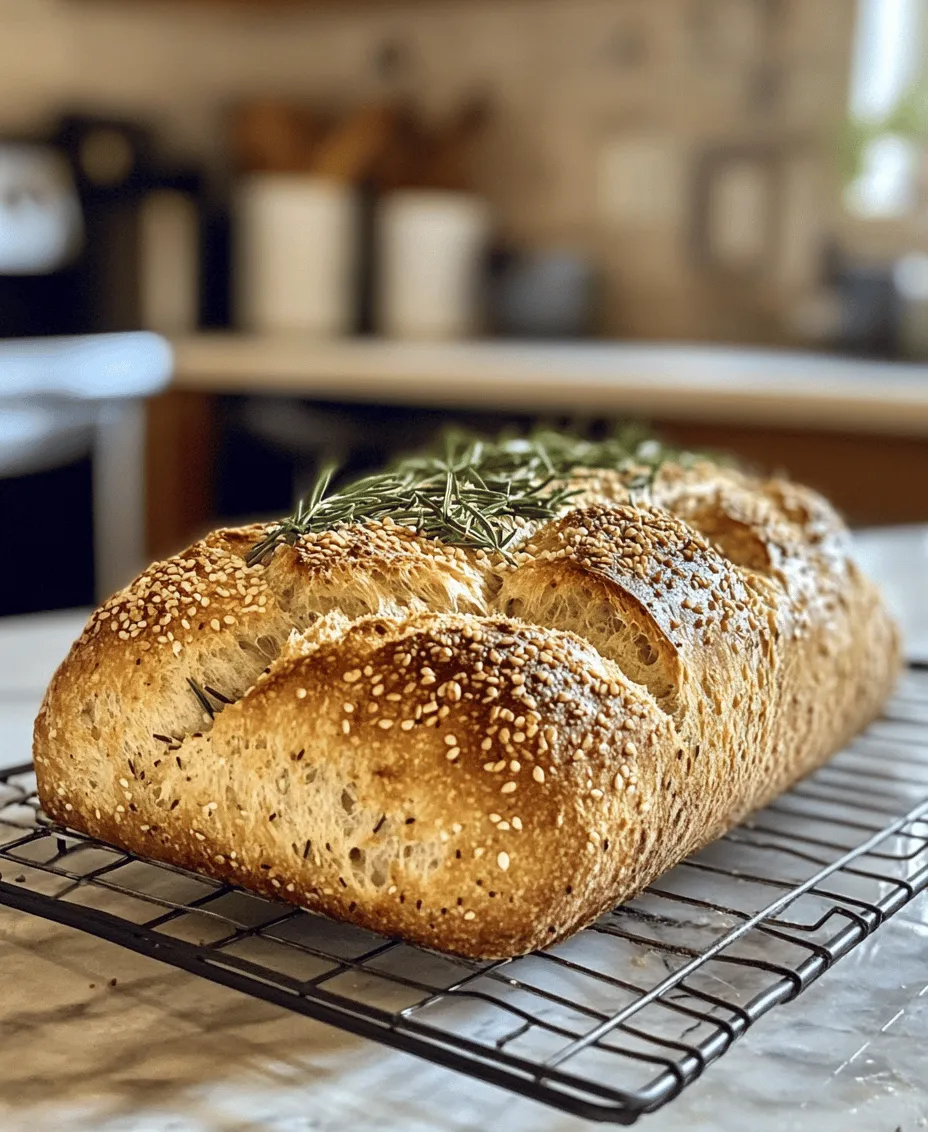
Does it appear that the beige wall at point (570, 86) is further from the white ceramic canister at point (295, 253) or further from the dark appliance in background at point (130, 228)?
the white ceramic canister at point (295, 253)

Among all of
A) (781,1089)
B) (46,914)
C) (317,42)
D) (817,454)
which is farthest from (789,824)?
(317,42)

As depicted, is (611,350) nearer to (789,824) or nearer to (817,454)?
(817,454)

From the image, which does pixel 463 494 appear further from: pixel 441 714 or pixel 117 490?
pixel 117 490

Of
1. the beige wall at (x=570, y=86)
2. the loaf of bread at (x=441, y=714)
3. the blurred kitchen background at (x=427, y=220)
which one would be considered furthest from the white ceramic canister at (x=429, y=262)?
the loaf of bread at (x=441, y=714)

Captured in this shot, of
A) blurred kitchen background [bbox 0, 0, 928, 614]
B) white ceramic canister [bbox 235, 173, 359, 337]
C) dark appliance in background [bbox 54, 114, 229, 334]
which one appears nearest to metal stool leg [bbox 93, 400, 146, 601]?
blurred kitchen background [bbox 0, 0, 928, 614]

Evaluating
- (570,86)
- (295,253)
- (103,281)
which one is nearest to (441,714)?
(103,281)

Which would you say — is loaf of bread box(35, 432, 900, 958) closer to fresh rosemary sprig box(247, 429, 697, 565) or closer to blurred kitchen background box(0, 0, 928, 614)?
fresh rosemary sprig box(247, 429, 697, 565)
